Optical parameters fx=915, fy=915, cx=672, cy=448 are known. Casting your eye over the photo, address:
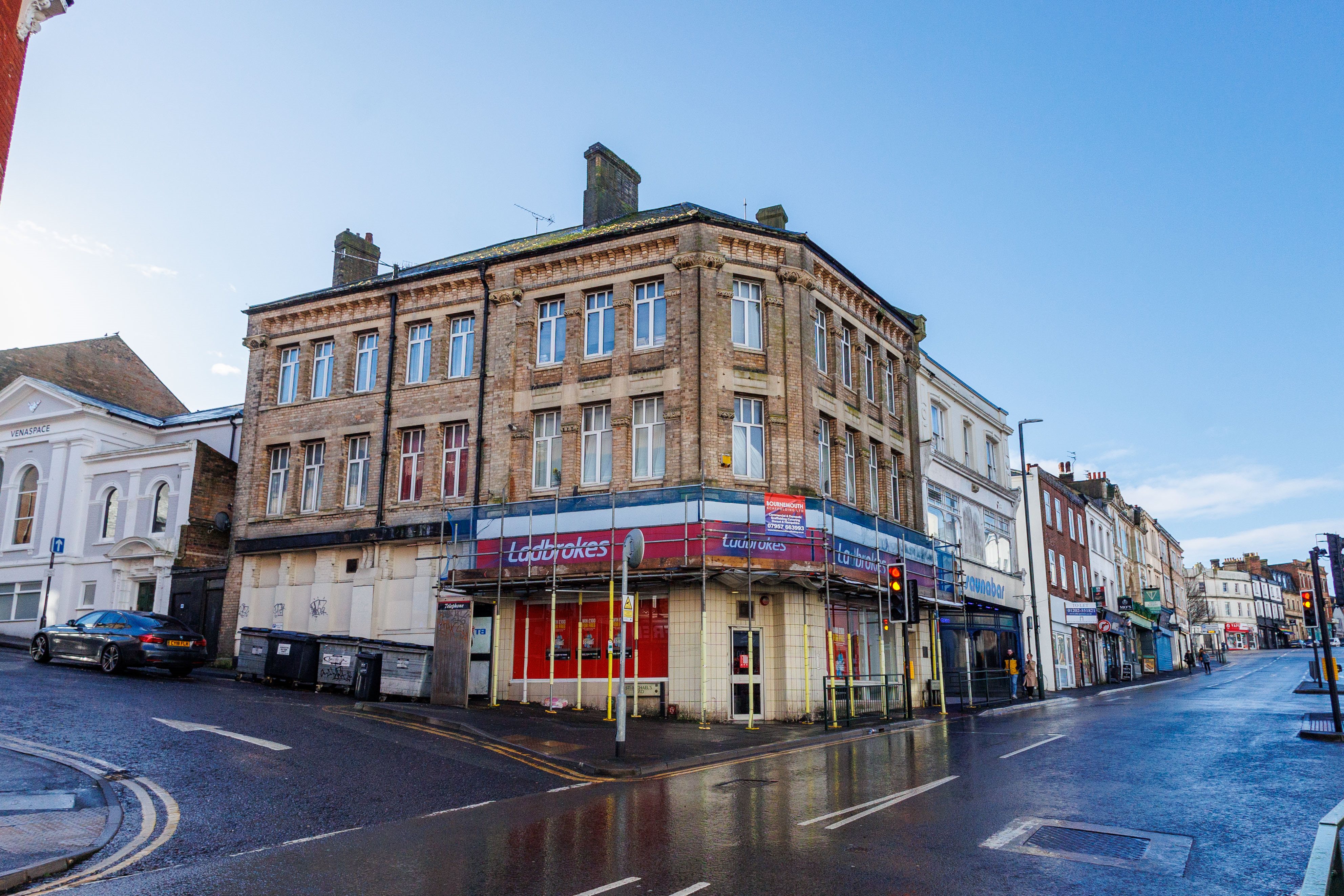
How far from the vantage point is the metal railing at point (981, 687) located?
29.8 metres

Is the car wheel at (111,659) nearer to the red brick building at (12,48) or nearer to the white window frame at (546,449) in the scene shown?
the white window frame at (546,449)

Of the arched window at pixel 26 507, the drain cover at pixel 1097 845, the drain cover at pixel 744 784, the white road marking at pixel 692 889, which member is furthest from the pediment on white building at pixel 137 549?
the drain cover at pixel 1097 845

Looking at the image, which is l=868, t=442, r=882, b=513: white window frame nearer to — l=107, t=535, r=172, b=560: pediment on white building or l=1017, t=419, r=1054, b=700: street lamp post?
l=1017, t=419, r=1054, b=700: street lamp post

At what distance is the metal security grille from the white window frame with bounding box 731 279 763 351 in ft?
53.2

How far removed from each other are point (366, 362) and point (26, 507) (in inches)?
644

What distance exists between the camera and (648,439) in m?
23.2

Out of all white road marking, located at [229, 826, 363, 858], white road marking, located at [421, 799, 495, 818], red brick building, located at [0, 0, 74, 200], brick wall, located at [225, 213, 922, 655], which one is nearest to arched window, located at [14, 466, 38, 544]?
brick wall, located at [225, 213, 922, 655]

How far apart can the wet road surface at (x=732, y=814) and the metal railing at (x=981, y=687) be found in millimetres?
13095

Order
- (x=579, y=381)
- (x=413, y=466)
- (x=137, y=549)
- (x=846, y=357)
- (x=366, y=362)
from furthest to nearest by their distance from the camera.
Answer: (x=137, y=549) < (x=366, y=362) < (x=846, y=357) < (x=413, y=466) < (x=579, y=381)

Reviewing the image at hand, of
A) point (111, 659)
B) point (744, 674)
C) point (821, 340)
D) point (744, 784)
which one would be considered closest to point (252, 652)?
point (111, 659)

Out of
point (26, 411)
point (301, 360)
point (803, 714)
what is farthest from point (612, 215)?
point (26, 411)

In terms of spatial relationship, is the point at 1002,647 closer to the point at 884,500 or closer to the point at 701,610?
the point at 884,500

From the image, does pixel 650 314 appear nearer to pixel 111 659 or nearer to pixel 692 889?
pixel 111 659

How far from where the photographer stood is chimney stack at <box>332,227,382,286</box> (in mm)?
31344
